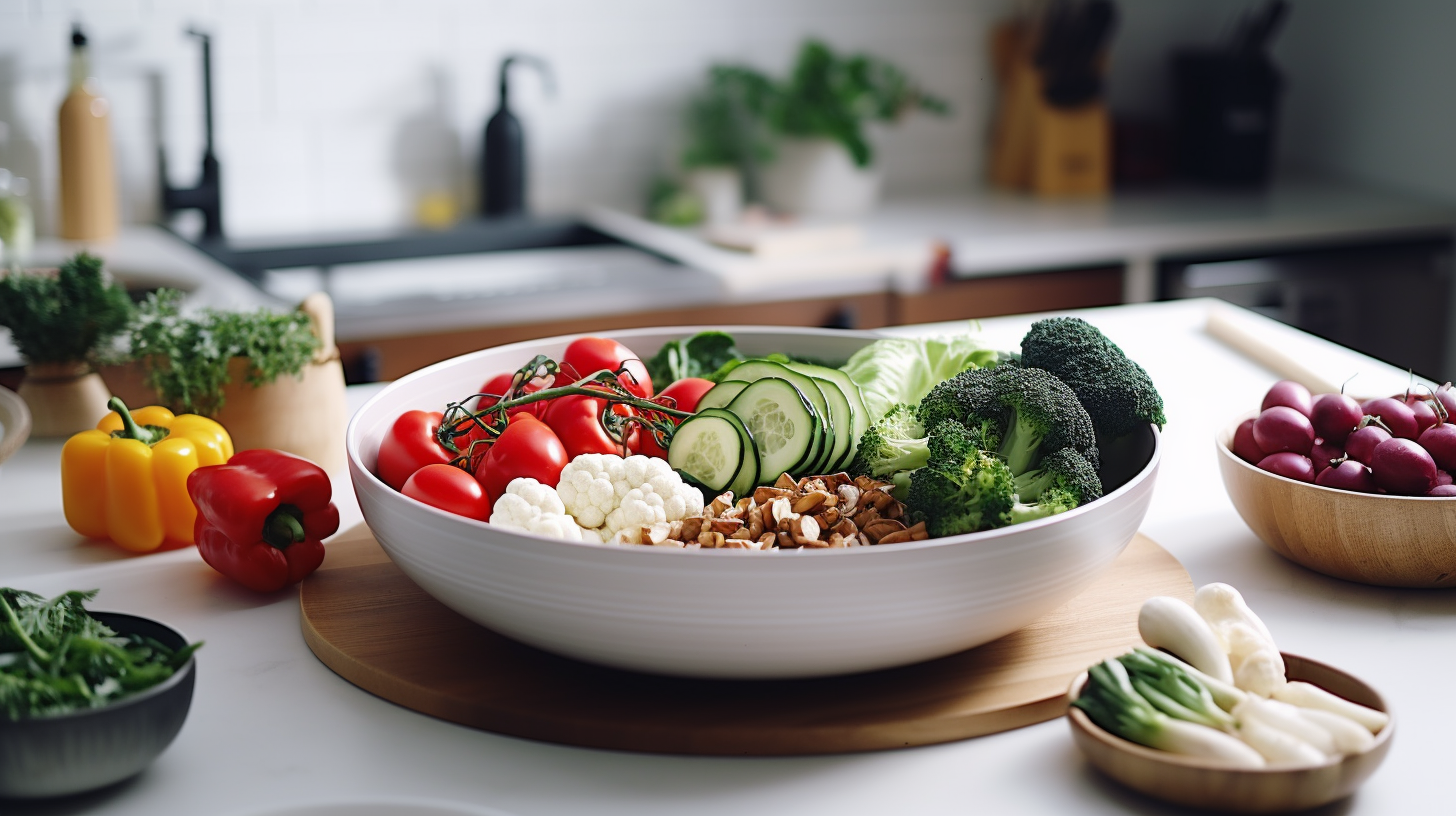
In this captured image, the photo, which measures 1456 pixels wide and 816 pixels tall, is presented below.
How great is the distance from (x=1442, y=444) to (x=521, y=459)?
760 mm

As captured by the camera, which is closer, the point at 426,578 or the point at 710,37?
the point at 426,578

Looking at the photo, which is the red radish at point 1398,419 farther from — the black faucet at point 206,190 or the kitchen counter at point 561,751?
the black faucet at point 206,190

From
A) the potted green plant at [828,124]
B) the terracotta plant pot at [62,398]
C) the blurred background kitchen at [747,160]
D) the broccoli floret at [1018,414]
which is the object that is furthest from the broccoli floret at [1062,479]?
the potted green plant at [828,124]

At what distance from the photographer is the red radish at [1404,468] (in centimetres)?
104

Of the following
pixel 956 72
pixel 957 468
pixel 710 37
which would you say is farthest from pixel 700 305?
pixel 957 468

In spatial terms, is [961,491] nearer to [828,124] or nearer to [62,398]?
[62,398]

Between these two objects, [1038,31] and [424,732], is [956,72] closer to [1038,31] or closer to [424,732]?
[1038,31]

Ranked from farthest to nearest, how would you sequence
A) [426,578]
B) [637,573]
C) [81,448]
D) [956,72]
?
[956,72] < [81,448] < [426,578] < [637,573]

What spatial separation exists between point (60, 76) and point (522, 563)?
8.19 ft

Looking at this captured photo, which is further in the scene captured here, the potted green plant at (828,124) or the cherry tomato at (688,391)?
the potted green plant at (828,124)

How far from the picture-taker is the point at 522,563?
2.80 ft

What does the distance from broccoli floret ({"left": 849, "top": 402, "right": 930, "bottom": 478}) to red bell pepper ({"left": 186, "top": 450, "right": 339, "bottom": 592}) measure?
18.1 inches

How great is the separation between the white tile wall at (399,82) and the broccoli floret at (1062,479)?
2428 mm

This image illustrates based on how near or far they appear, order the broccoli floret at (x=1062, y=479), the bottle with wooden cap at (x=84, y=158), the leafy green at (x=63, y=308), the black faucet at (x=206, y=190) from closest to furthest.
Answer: the broccoli floret at (x=1062, y=479), the leafy green at (x=63, y=308), the bottle with wooden cap at (x=84, y=158), the black faucet at (x=206, y=190)
